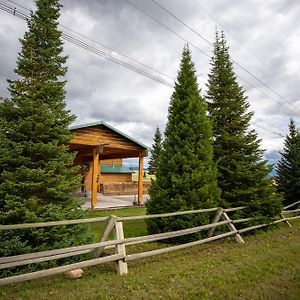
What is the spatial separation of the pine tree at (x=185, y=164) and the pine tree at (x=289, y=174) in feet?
35.5

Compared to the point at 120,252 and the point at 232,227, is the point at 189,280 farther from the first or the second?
the point at 232,227

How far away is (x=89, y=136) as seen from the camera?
17016 millimetres

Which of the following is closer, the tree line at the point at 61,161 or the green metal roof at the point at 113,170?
the tree line at the point at 61,161

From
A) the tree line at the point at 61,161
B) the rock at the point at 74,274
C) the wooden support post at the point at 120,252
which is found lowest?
the rock at the point at 74,274

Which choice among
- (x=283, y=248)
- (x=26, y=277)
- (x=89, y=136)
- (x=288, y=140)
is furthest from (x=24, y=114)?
(x=288, y=140)

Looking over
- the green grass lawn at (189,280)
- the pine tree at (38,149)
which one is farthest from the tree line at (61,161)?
the green grass lawn at (189,280)

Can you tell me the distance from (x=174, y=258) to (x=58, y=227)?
9.34 ft

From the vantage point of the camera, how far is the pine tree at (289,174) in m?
18.7

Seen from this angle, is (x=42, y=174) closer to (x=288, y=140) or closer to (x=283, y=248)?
(x=283, y=248)

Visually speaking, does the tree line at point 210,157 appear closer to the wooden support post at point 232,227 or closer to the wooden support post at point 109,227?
the wooden support post at point 232,227

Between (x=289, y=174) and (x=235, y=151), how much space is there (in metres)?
8.98

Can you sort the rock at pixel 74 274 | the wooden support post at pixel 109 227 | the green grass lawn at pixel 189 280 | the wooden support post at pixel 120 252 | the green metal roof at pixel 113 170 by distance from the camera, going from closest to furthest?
the green grass lawn at pixel 189 280
the rock at pixel 74 274
the wooden support post at pixel 120 252
the wooden support post at pixel 109 227
the green metal roof at pixel 113 170

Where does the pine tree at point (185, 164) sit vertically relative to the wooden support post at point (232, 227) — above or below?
above

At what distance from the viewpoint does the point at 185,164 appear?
31.0 ft
